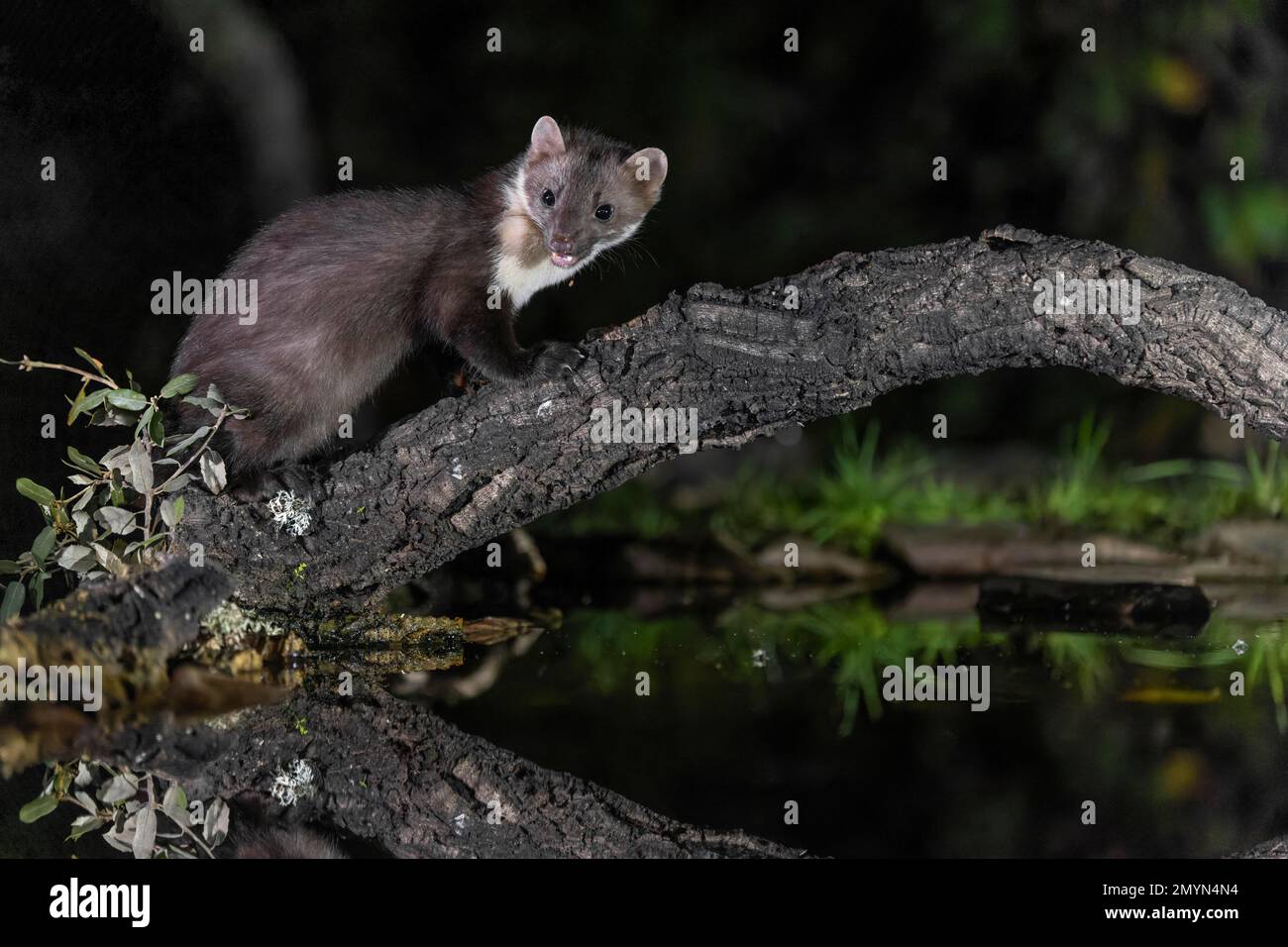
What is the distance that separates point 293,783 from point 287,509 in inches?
37.4

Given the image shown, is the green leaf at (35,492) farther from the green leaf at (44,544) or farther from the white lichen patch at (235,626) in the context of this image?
the white lichen patch at (235,626)

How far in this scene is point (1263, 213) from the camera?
14.5ft

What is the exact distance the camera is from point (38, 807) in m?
1.92

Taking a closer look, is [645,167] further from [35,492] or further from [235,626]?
[35,492]

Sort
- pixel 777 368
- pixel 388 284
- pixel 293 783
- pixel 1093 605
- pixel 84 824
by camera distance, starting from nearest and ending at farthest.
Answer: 1. pixel 84 824
2. pixel 293 783
3. pixel 777 368
4. pixel 388 284
5. pixel 1093 605

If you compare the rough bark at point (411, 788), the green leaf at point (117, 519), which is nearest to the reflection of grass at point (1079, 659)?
the rough bark at point (411, 788)

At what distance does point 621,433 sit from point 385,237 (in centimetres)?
74

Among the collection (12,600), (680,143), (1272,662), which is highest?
(680,143)

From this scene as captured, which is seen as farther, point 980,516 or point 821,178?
point 821,178

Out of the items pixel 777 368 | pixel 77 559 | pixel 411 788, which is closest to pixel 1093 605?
pixel 777 368

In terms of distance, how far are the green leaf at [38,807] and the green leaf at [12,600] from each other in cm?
100

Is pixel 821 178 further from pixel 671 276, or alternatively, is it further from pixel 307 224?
pixel 307 224

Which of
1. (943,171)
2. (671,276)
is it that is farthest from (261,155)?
(943,171)

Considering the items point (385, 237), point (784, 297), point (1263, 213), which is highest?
point (1263, 213)
